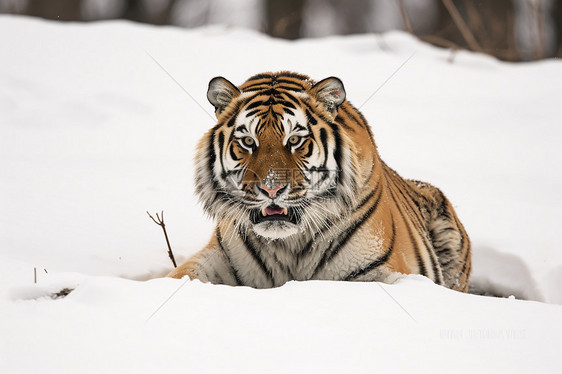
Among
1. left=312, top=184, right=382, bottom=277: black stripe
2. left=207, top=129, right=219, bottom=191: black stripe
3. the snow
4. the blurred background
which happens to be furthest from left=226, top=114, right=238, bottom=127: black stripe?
the blurred background

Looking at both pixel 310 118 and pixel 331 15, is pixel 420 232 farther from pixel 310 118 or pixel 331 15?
pixel 331 15

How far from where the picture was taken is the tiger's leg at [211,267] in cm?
267

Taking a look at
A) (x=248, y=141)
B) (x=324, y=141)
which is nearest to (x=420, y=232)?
(x=324, y=141)

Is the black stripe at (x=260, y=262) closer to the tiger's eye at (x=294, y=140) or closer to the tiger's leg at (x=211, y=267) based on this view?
the tiger's leg at (x=211, y=267)

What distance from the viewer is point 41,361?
5.42ft

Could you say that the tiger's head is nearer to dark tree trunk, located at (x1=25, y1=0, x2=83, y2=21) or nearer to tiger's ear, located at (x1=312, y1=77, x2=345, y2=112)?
tiger's ear, located at (x1=312, y1=77, x2=345, y2=112)

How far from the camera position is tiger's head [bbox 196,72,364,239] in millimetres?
2492

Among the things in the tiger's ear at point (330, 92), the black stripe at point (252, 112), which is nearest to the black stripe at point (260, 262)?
the black stripe at point (252, 112)

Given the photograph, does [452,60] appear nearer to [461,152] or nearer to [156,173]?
[461,152]

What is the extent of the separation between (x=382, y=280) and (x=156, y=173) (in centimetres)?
213

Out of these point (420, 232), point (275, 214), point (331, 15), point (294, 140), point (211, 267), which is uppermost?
point (294, 140)

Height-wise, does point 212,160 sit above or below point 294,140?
below

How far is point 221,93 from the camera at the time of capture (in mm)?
2758

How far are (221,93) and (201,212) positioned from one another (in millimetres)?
1367
